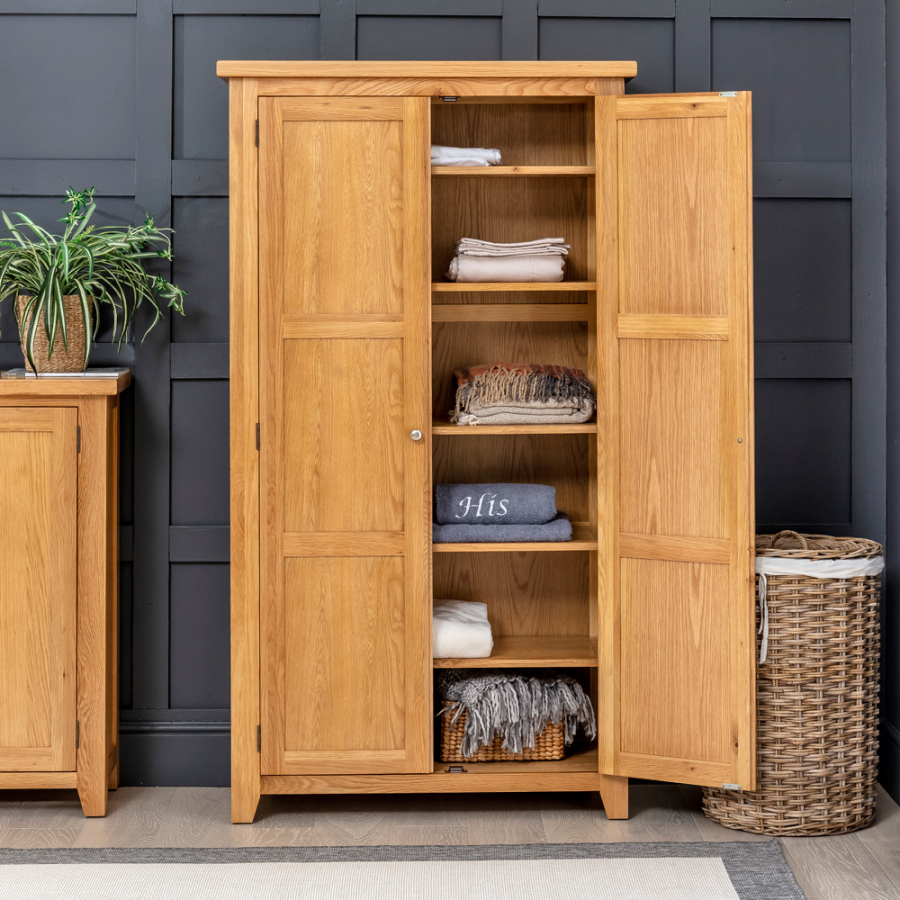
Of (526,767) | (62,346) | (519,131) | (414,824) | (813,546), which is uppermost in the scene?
(519,131)

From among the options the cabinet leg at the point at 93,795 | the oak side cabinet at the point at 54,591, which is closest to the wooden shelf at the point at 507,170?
the oak side cabinet at the point at 54,591

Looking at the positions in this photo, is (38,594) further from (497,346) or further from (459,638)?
(497,346)

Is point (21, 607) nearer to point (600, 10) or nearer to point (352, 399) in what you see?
point (352, 399)

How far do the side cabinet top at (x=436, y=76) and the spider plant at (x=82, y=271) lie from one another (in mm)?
607

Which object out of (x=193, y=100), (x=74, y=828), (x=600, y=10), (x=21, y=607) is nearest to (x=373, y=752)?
(x=74, y=828)

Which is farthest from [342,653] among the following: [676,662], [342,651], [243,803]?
[676,662]

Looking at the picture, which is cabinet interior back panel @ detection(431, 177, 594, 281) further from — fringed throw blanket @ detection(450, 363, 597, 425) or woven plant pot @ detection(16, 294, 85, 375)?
woven plant pot @ detection(16, 294, 85, 375)

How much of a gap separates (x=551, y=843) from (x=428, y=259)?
1522 millimetres

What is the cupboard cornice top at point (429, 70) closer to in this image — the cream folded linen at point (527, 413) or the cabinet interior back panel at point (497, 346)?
the cabinet interior back panel at point (497, 346)

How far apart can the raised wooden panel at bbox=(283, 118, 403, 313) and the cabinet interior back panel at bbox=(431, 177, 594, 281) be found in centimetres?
38

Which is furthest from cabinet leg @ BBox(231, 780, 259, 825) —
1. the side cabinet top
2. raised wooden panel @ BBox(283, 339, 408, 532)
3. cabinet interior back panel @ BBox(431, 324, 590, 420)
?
the side cabinet top

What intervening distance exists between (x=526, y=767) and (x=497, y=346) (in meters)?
1.20

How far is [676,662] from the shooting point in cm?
243

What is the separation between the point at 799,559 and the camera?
94.9 inches
